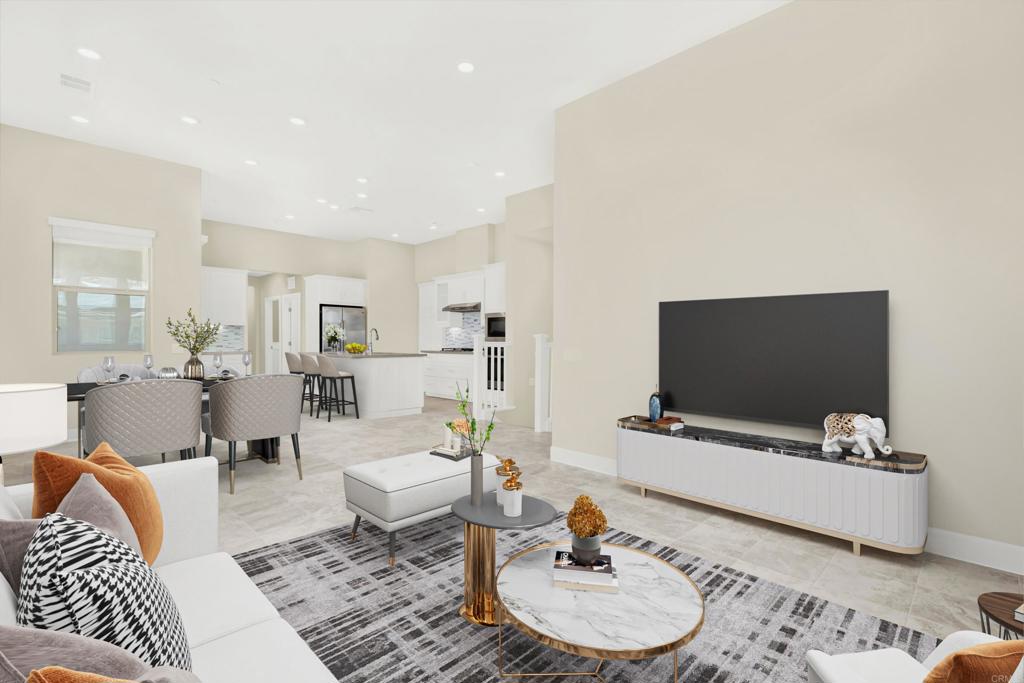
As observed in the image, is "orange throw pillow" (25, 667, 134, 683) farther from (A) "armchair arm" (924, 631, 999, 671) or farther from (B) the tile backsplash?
(B) the tile backsplash

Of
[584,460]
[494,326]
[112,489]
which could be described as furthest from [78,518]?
[494,326]

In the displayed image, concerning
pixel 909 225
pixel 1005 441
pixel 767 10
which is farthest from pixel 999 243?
pixel 767 10

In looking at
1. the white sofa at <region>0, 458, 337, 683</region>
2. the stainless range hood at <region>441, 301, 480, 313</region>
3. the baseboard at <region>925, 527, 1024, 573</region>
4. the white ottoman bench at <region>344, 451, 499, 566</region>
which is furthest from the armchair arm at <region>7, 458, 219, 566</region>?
the stainless range hood at <region>441, 301, 480, 313</region>

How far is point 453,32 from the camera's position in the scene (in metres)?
3.35

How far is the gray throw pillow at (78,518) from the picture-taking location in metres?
0.97

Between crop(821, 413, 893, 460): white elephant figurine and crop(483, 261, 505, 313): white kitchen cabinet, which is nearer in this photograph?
crop(821, 413, 893, 460): white elephant figurine

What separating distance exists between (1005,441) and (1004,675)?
248 centimetres

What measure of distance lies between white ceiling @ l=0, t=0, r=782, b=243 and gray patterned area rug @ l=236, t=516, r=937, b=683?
340 centimetres

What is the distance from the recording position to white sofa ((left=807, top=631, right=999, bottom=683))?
1027 mm

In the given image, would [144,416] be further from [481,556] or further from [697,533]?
[697,533]

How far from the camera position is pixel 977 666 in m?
0.73

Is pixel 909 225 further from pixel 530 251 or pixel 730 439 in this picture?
pixel 530 251

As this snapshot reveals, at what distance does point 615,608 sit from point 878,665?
25.8 inches

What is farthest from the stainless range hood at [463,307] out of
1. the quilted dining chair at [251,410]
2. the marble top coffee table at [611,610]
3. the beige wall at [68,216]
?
the marble top coffee table at [611,610]
